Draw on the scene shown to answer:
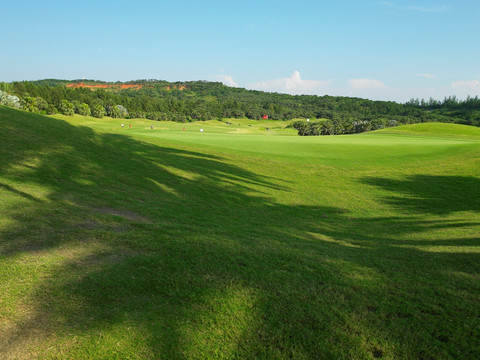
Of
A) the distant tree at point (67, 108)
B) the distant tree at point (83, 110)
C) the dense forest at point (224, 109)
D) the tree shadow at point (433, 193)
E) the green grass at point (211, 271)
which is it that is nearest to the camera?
Result: the green grass at point (211, 271)

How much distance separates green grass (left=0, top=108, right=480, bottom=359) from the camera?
4.05 m

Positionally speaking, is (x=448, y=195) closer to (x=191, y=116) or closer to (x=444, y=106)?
(x=191, y=116)

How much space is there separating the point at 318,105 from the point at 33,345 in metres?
203

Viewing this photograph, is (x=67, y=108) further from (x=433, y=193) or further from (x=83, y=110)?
(x=433, y=193)

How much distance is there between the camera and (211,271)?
579cm

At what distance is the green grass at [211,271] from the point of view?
405cm

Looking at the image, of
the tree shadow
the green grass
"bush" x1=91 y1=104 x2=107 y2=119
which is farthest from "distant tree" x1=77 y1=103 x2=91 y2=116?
the tree shadow

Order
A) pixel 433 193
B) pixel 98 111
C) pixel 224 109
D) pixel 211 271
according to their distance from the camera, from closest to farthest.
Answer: pixel 211 271 → pixel 433 193 → pixel 98 111 → pixel 224 109

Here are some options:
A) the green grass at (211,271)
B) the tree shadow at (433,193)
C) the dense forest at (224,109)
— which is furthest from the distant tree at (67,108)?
A: the tree shadow at (433,193)

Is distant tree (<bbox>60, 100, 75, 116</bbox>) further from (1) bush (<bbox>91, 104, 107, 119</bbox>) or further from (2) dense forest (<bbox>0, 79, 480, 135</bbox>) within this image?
(1) bush (<bbox>91, 104, 107, 119</bbox>)

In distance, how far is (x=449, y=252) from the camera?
27.9 ft

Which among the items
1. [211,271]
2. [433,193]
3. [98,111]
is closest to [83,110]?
[98,111]

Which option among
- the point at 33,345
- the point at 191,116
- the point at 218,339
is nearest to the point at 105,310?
the point at 33,345

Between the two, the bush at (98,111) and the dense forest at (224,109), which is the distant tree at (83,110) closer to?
the dense forest at (224,109)
